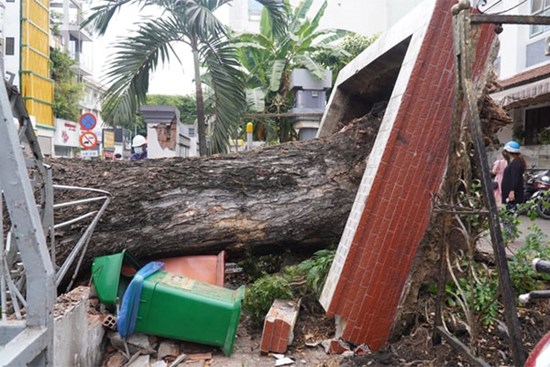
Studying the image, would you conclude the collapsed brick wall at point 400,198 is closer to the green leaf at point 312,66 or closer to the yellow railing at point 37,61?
the green leaf at point 312,66

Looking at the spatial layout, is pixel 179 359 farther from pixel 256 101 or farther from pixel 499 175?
pixel 256 101

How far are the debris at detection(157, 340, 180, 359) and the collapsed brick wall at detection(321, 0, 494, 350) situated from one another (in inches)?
51.6

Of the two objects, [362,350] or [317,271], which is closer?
[362,350]

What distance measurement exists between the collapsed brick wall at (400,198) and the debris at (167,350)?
131cm

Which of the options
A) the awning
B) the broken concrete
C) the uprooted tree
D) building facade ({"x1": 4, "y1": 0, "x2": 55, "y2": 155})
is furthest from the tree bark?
building facade ({"x1": 4, "y1": 0, "x2": 55, "y2": 155})

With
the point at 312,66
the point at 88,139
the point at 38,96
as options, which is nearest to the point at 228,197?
the point at 312,66

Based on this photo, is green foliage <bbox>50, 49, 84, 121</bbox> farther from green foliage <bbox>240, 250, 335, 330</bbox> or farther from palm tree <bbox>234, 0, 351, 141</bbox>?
green foliage <bbox>240, 250, 335, 330</bbox>

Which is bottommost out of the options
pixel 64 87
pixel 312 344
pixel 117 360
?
pixel 117 360

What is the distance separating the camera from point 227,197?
514cm

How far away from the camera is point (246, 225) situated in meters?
5.09

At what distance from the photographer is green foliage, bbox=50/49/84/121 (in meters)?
32.1

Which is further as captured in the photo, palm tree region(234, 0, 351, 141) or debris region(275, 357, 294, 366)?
palm tree region(234, 0, 351, 141)

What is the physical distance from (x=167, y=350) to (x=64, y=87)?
1301 inches

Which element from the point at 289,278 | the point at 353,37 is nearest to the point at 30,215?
the point at 289,278
